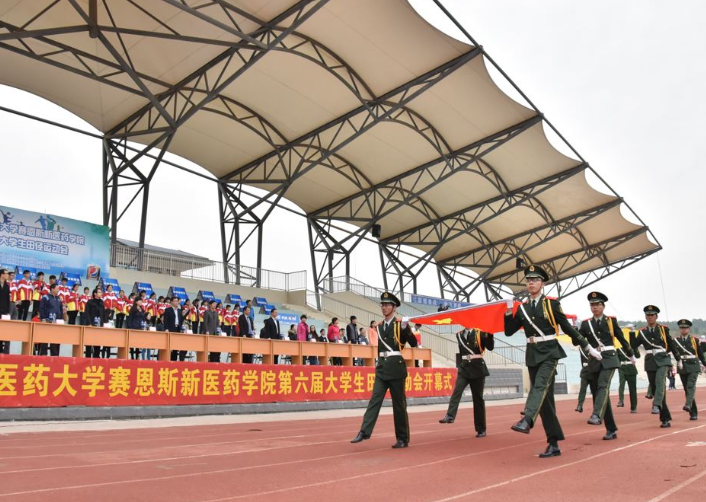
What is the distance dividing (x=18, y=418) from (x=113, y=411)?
170cm

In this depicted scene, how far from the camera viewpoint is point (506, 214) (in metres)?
36.2

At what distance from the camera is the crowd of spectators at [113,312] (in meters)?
14.5

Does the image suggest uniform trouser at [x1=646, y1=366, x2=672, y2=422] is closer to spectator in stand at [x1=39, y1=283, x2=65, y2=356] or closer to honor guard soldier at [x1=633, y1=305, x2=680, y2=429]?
honor guard soldier at [x1=633, y1=305, x2=680, y2=429]

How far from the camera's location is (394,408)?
316 inches

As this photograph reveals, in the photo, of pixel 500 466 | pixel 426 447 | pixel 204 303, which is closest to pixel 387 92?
pixel 204 303

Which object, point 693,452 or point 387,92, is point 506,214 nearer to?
point 387,92

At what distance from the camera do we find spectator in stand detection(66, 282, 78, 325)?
15.7 m

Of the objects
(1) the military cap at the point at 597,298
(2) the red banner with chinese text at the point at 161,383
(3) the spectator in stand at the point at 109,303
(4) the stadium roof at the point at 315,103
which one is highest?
(4) the stadium roof at the point at 315,103

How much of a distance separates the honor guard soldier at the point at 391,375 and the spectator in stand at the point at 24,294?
35.3 ft

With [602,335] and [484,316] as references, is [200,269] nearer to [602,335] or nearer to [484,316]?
[484,316]

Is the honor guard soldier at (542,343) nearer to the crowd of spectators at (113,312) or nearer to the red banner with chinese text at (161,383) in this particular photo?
the crowd of spectators at (113,312)

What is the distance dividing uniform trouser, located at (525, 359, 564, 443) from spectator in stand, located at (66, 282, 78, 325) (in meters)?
12.4

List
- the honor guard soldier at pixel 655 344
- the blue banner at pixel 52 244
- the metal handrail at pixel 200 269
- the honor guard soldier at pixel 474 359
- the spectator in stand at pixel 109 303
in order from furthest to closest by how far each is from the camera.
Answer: the metal handrail at pixel 200 269
the blue banner at pixel 52 244
the spectator in stand at pixel 109 303
the honor guard soldier at pixel 655 344
the honor guard soldier at pixel 474 359

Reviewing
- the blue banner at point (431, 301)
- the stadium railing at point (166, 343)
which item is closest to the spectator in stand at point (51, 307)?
the stadium railing at point (166, 343)
